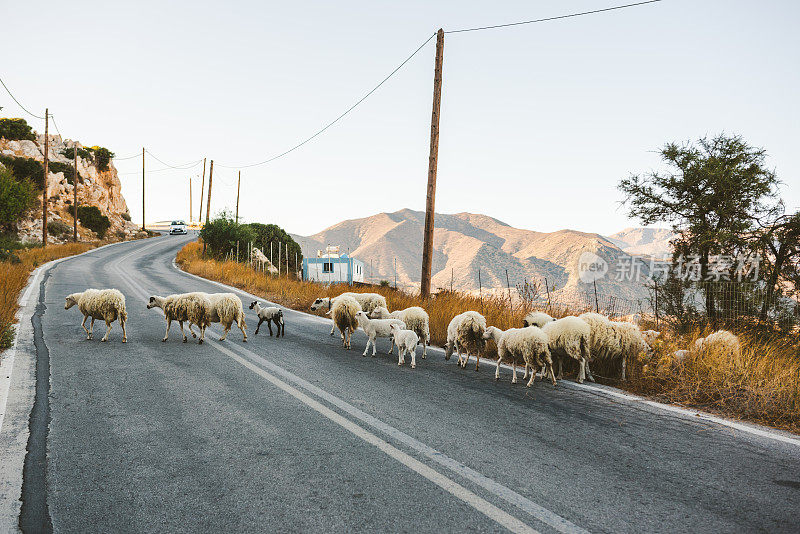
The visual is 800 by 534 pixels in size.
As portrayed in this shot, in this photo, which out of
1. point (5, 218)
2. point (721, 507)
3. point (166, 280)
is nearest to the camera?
point (721, 507)

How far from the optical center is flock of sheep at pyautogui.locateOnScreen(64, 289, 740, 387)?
666 cm

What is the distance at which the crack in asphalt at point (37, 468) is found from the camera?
2.82m

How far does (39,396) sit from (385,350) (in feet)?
17.5

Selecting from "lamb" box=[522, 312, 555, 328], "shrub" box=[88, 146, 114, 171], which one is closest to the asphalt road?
"lamb" box=[522, 312, 555, 328]

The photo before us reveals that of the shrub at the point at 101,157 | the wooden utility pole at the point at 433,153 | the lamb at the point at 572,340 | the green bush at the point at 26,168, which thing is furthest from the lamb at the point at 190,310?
the shrub at the point at 101,157

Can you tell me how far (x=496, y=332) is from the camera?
7.37m

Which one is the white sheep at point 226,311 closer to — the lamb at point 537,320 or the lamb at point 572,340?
the lamb at point 537,320

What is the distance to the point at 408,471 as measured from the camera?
11.5ft

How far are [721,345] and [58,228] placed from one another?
58.8 meters

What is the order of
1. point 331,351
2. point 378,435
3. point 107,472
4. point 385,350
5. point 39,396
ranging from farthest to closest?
point 385,350
point 331,351
point 39,396
point 378,435
point 107,472

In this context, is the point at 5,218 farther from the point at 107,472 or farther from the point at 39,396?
the point at 107,472

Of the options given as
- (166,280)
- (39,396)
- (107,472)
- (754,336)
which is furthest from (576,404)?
(166,280)

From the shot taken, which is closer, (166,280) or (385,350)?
(385,350)

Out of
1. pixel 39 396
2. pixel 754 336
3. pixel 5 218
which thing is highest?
pixel 5 218
